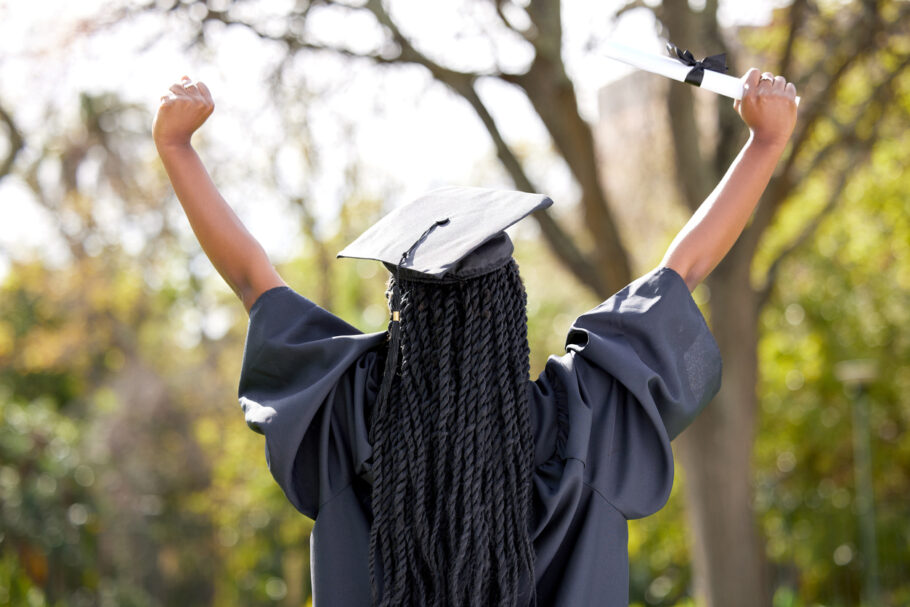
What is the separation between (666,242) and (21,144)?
6.22 meters

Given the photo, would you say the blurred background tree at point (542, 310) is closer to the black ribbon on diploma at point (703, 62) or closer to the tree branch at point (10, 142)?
the tree branch at point (10, 142)

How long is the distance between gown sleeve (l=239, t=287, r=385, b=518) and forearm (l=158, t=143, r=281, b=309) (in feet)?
0.18

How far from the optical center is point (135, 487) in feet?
41.4

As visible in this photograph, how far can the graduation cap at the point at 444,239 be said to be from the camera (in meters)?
1.41

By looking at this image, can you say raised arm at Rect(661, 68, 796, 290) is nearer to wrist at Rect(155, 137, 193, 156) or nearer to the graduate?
the graduate

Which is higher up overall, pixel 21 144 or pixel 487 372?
pixel 21 144

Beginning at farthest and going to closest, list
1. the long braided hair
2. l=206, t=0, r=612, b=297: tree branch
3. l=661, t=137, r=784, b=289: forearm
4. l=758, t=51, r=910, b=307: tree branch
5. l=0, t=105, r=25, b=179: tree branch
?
l=0, t=105, r=25, b=179: tree branch
l=758, t=51, r=910, b=307: tree branch
l=206, t=0, r=612, b=297: tree branch
l=661, t=137, r=784, b=289: forearm
the long braided hair

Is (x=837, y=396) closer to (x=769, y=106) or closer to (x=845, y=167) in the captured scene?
(x=845, y=167)

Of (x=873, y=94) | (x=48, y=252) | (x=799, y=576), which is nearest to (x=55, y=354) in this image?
(x=48, y=252)

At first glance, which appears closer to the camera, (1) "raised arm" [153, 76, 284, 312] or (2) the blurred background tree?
(1) "raised arm" [153, 76, 284, 312]

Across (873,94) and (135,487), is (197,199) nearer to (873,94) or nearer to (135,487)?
(873,94)

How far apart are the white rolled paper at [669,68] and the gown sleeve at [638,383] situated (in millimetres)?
383

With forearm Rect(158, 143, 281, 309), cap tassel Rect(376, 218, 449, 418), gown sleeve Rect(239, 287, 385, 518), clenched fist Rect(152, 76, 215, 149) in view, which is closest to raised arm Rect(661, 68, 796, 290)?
cap tassel Rect(376, 218, 449, 418)

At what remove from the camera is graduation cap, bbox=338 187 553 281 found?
1.41 m
